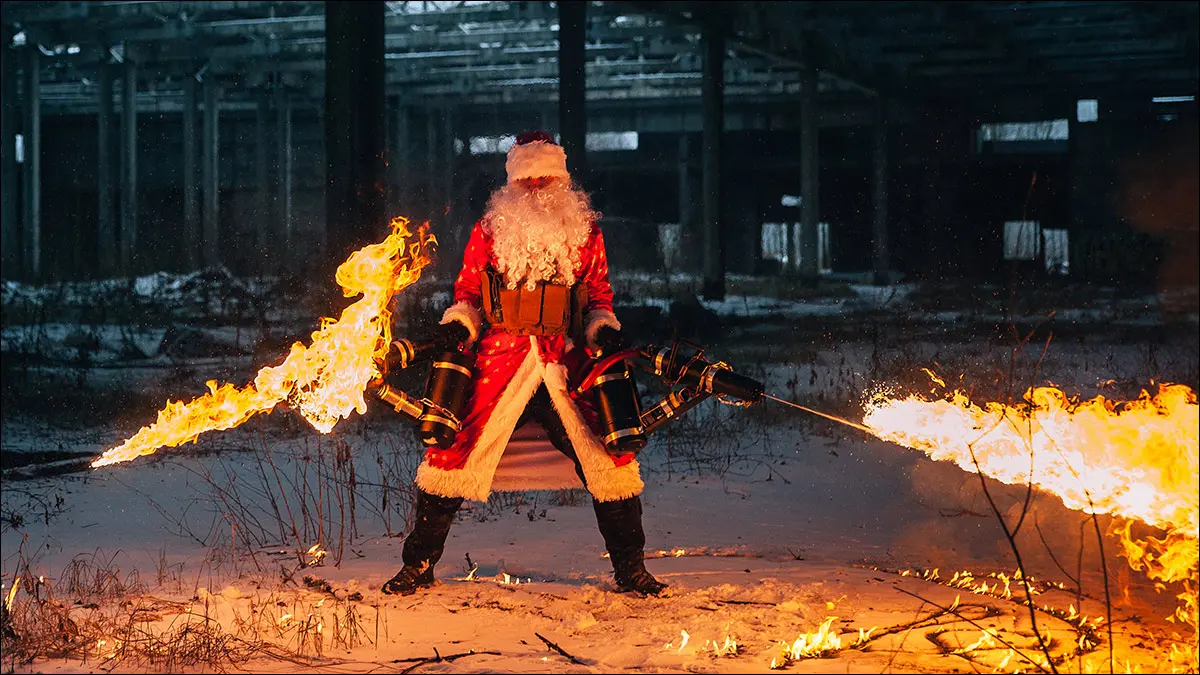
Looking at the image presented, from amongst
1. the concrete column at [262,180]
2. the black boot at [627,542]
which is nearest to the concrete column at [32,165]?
the concrete column at [262,180]

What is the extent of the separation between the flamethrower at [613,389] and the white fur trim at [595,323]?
84 mm

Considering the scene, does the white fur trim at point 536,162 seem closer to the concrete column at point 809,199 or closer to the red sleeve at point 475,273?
the red sleeve at point 475,273

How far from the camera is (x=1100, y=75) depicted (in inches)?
1033

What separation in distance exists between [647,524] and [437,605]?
85.5 inches

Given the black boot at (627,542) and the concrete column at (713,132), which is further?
the concrete column at (713,132)

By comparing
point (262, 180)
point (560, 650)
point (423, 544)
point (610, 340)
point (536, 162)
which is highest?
point (262, 180)

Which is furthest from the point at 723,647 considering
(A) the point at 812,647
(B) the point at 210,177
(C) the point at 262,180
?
(C) the point at 262,180

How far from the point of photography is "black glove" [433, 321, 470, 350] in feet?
16.8

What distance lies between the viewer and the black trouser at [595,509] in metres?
5.02

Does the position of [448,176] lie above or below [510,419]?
above

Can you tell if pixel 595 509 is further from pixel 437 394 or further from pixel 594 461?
pixel 437 394

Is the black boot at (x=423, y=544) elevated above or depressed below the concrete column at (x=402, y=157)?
below

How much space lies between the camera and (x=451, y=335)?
16.9ft

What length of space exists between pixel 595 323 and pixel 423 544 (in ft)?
4.10
